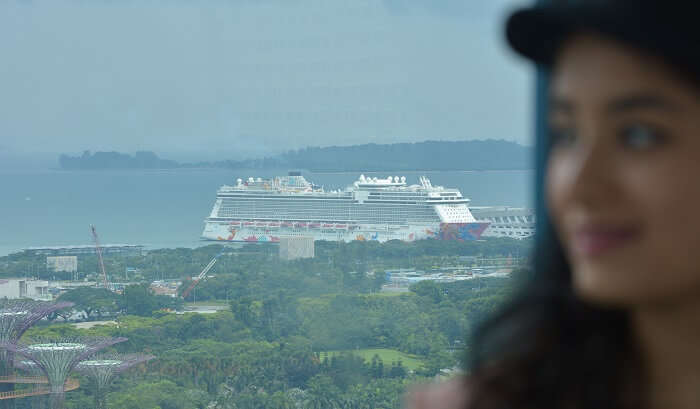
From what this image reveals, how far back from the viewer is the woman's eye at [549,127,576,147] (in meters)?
0.17

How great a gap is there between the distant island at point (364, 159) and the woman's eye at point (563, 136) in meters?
9.98

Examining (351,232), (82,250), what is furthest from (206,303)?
(351,232)

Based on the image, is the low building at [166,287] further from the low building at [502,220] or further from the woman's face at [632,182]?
the woman's face at [632,182]

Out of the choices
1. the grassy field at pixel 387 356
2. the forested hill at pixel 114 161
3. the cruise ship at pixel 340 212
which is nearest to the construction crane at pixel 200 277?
the cruise ship at pixel 340 212

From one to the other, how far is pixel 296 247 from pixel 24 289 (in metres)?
3.36

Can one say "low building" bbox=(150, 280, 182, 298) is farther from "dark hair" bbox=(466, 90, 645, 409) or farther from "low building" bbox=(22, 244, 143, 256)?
"dark hair" bbox=(466, 90, 645, 409)

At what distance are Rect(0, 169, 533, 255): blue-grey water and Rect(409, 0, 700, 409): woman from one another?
418 inches

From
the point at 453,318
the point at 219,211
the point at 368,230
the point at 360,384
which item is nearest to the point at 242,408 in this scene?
the point at 360,384

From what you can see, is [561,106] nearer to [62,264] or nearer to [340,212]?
[62,264]

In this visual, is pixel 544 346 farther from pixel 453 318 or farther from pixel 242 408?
pixel 453 318

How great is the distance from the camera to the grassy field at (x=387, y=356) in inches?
310

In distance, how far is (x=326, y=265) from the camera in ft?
33.4

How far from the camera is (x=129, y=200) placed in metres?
14.9

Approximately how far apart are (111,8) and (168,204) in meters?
3.37
